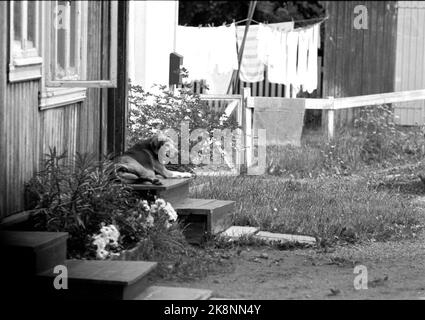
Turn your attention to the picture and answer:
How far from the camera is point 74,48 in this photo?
8.52 meters

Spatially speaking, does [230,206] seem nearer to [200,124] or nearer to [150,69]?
[200,124]

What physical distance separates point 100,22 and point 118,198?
72.4 inches

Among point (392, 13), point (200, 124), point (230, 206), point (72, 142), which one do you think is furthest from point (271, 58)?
point (72, 142)

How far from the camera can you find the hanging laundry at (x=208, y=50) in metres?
15.9

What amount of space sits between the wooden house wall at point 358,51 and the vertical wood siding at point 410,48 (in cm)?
13

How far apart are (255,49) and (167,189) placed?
8.64 m

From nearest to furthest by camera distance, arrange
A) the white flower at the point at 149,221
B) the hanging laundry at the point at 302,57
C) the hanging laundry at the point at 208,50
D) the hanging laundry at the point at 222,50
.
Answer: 1. the white flower at the point at 149,221
2. the hanging laundry at the point at 208,50
3. the hanging laundry at the point at 222,50
4. the hanging laundry at the point at 302,57

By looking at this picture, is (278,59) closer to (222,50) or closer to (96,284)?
(222,50)

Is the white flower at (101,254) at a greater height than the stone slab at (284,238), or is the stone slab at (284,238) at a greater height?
the white flower at (101,254)
